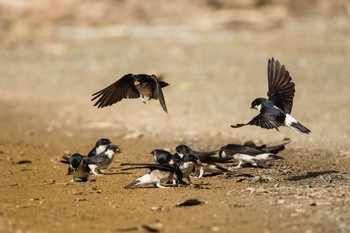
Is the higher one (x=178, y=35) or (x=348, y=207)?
(x=178, y=35)

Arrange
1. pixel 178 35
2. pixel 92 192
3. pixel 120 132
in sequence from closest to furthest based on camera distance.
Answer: pixel 92 192
pixel 120 132
pixel 178 35

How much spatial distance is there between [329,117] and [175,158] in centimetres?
581

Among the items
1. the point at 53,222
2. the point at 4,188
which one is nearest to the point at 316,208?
the point at 53,222

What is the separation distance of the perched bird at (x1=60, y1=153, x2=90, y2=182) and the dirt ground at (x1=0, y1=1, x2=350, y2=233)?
15cm

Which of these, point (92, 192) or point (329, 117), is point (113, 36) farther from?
point (92, 192)

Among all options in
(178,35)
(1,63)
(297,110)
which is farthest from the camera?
(178,35)

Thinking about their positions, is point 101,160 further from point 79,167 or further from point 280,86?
point 280,86

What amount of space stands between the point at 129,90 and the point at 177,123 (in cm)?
419

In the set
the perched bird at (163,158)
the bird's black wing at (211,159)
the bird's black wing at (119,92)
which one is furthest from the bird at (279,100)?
the bird's black wing at (119,92)

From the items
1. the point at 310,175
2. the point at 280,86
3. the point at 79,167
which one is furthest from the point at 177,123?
the point at 310,175

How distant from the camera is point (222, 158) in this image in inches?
358

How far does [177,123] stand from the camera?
44.8 ft

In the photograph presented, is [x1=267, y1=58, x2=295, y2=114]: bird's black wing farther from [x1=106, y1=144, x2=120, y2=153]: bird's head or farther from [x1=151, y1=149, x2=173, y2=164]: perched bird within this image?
[x1=106, y1=144, x2=120, y2=153]: bird's head

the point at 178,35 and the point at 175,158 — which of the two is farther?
the point at 178,35
